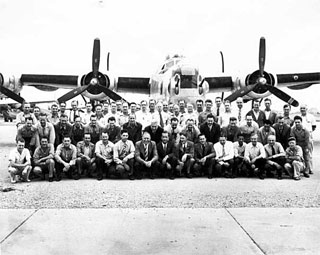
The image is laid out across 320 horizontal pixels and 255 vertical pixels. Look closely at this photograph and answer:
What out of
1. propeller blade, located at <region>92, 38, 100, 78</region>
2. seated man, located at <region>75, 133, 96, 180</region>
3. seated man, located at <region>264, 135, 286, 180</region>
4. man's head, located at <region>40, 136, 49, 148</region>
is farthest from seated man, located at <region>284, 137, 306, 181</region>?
propeller blade, located at <region>92, 38, 100, 78</region>

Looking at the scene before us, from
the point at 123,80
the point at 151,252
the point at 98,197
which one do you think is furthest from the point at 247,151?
the point at 123,80

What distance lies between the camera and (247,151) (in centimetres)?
963

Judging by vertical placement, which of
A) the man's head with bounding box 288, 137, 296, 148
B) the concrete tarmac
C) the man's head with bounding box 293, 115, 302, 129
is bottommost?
the concrete tarmac

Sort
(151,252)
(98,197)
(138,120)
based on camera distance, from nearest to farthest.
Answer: (151,252) < (98,197) < (138,120)

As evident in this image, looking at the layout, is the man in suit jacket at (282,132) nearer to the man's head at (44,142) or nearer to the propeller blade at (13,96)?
the man's head at (44,142)

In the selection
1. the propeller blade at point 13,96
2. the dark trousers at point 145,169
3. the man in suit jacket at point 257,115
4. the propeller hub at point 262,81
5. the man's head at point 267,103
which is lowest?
the dark trousers at point 145,169

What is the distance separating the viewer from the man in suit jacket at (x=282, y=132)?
10172 mm

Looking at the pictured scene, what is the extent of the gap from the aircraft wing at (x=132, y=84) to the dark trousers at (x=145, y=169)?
12.1 m

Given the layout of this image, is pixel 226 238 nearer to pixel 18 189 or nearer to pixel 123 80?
pixel 18 189

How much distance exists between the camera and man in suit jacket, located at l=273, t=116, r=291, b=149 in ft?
33.4

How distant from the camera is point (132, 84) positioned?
71.2 feet

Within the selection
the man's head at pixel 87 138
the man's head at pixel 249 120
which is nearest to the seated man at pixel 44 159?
the man's head at pixel 87 138

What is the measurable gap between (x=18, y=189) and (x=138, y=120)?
157 inches

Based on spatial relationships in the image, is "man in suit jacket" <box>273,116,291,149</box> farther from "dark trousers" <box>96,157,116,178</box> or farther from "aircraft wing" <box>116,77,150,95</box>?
"aircraft wing" <box>116,77,150,95</box>
